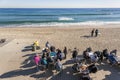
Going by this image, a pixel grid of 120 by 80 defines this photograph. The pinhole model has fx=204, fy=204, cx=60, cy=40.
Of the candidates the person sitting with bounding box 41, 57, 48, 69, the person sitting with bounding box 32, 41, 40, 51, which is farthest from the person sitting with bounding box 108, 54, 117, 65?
the person sitting with bounding box 32, 41, 40, 51

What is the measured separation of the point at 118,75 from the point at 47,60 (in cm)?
526

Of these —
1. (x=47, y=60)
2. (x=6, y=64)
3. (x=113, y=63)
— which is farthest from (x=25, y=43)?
(x=113, y=63)

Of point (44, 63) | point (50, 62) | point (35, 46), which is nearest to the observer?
point (44, 63)

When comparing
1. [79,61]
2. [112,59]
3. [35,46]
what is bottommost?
[79,61]

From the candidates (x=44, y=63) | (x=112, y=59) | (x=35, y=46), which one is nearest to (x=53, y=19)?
(x=35, y=46)

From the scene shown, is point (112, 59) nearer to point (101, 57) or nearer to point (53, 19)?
point (101, 57)

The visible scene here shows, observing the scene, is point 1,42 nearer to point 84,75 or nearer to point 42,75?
point 42,75

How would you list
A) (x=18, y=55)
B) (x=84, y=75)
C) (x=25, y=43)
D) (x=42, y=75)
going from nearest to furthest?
1. (x=84, y=75)
2. (x=42, y=75)
3. (x=18, y=55)
4. (x=25, y=43)

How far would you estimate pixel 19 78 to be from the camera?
1403 cm

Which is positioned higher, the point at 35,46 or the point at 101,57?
the point at 35,46

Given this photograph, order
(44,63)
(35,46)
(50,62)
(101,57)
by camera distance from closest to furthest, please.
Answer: (44,63), (50,62), (101,57), (35,46)

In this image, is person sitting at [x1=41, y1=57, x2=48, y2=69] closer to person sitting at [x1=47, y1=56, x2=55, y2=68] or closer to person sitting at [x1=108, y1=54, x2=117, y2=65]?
person sitting at [x1=47, y1=56, x2=55, y2=68]

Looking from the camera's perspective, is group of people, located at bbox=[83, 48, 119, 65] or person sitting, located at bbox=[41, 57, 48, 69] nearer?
person sitting, located at bbox=[41, 57, 48, 69]

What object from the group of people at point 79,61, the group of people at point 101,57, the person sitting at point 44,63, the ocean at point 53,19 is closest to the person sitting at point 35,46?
the group of people at point 79,61
